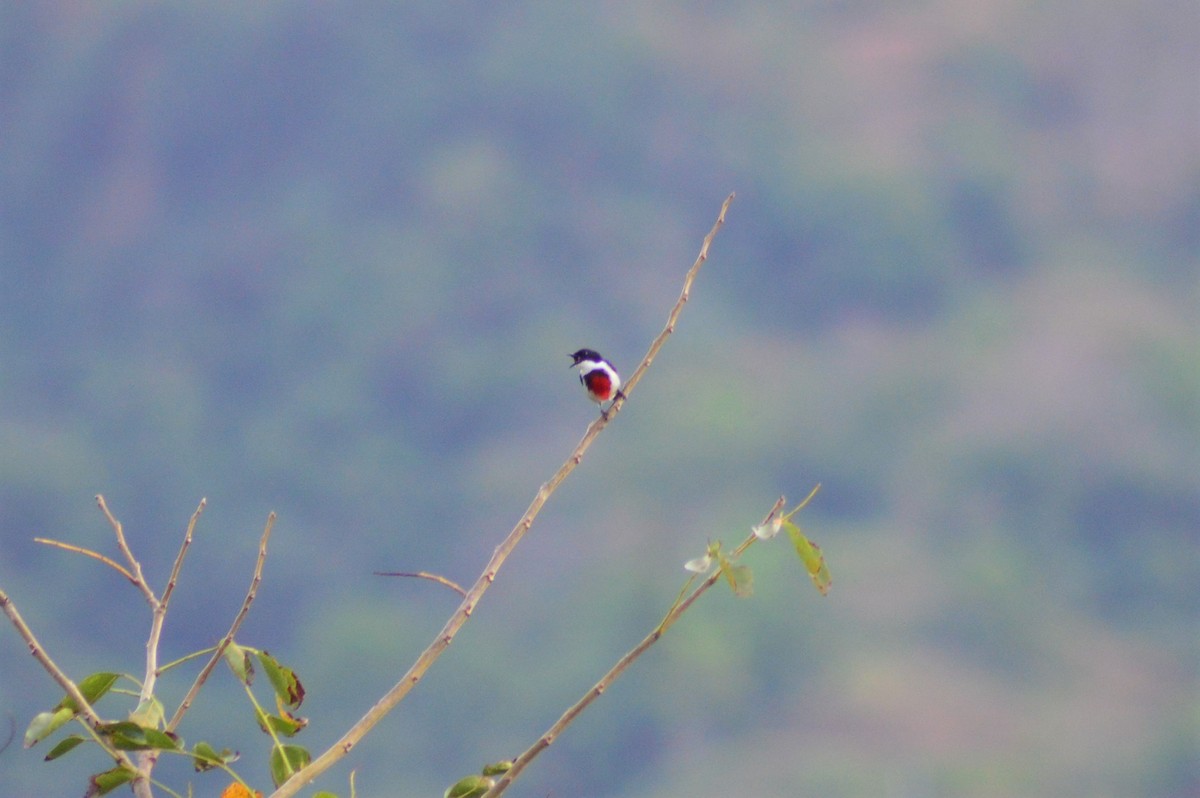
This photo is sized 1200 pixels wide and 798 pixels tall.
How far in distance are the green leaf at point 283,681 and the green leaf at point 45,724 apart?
149mm

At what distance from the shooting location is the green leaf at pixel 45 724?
3.12ft

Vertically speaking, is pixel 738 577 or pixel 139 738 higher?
pixel 738 577

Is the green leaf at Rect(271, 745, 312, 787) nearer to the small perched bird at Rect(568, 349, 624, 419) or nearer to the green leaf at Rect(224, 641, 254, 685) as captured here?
the green leaf at Rect(224, 641, 254, 685)

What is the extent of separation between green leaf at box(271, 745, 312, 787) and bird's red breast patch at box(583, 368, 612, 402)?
91.1 inches

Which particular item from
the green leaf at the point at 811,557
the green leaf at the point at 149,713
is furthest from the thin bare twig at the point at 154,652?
the green leaf at the point at 811,557

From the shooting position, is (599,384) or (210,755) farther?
(599,384)

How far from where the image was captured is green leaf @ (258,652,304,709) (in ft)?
3.46

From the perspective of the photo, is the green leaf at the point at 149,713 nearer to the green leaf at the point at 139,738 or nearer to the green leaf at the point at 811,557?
the green leaf at the point at 139,738

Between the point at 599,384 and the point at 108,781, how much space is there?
245 cm

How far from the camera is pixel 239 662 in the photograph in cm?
101

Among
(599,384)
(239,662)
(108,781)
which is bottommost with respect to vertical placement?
(108,781)

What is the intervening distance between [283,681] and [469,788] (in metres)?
0.18

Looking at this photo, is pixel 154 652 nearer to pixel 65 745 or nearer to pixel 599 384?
pixel 65 745

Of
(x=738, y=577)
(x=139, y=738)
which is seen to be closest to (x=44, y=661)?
(x=139, y=738)
